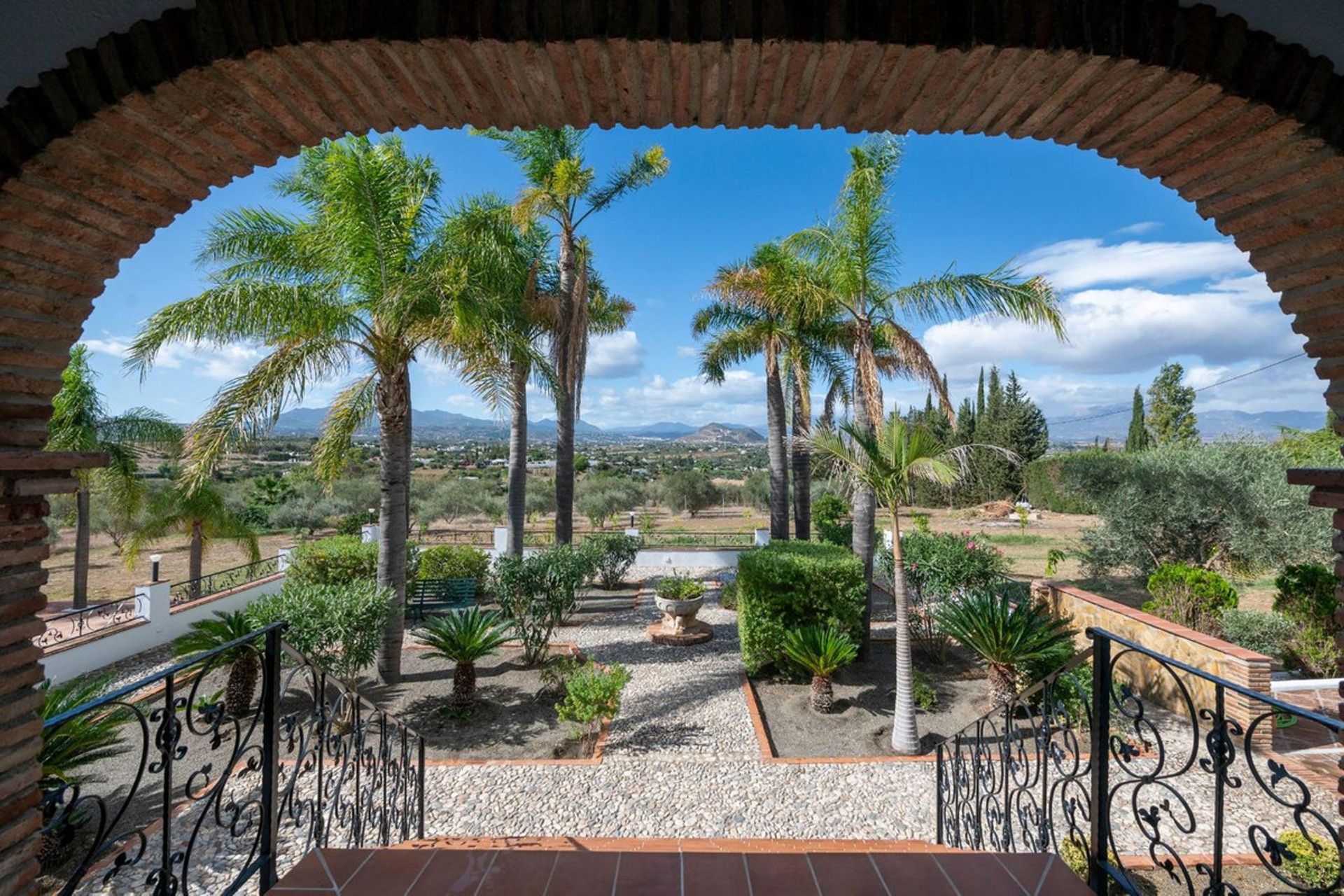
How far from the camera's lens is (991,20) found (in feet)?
5.30

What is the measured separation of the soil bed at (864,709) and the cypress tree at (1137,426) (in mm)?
32295

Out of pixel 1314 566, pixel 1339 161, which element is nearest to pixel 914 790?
pixel 1339 161

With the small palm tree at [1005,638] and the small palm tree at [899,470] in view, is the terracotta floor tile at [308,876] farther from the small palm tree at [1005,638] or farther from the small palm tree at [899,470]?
the small palm tree at [1005,638]

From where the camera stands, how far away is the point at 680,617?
9.56 m

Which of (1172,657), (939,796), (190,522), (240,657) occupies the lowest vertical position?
(939,796)

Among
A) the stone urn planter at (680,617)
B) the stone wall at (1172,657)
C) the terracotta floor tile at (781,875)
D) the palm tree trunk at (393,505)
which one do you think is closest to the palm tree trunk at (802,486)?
the stone urn planter at (680,617)

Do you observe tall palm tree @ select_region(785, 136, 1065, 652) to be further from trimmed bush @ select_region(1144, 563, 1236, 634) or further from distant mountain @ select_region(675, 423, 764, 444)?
distant mountain @ select_region(675, 423, 764, 444)

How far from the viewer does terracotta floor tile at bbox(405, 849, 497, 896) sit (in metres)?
2.41

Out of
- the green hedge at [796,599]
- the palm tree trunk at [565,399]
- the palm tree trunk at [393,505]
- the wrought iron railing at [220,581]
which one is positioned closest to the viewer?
the green hedge at [796,599]

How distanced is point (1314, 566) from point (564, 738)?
950cm

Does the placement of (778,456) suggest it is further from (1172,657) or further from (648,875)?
(648,875)

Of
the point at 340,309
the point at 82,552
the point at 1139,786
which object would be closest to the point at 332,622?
the point at 340,309

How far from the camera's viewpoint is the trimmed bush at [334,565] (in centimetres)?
989

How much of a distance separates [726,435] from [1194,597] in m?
112
